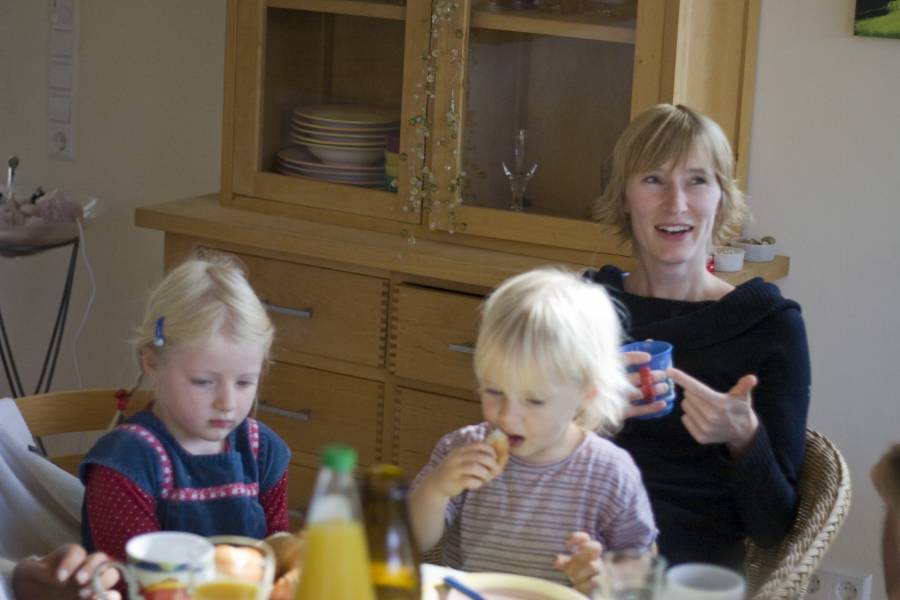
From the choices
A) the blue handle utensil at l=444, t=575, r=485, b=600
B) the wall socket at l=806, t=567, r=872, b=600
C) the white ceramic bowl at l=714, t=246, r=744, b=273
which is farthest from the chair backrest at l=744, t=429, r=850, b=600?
the wall socket at l=806, t=567, r=872, b=600

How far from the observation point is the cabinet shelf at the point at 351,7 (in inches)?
104

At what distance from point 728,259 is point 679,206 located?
1.76 ft

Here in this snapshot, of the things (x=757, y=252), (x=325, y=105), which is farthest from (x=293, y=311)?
(x=757, y=252)

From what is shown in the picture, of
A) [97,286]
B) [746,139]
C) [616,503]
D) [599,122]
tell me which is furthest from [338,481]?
[97,286]

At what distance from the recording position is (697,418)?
1.79 metres

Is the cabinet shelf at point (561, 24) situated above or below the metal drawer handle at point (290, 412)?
above

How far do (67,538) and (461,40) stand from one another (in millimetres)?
1200

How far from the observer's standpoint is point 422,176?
104 inches

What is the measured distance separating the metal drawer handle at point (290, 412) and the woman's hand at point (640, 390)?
1.09m

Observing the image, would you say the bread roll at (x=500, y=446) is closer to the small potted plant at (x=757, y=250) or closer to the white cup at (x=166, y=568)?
the white cup at (x=166, y=568)

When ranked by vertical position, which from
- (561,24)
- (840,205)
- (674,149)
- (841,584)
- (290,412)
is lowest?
(841,584)

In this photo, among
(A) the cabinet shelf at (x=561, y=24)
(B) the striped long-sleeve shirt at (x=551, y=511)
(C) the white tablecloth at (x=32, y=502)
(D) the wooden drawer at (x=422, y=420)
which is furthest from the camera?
(D) the wooden drawer at (x=422, y=420)

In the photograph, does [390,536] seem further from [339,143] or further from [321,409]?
[339,143]

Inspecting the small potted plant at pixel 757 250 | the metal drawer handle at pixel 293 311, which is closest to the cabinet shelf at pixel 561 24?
the small potted plant at pixel 757 250
